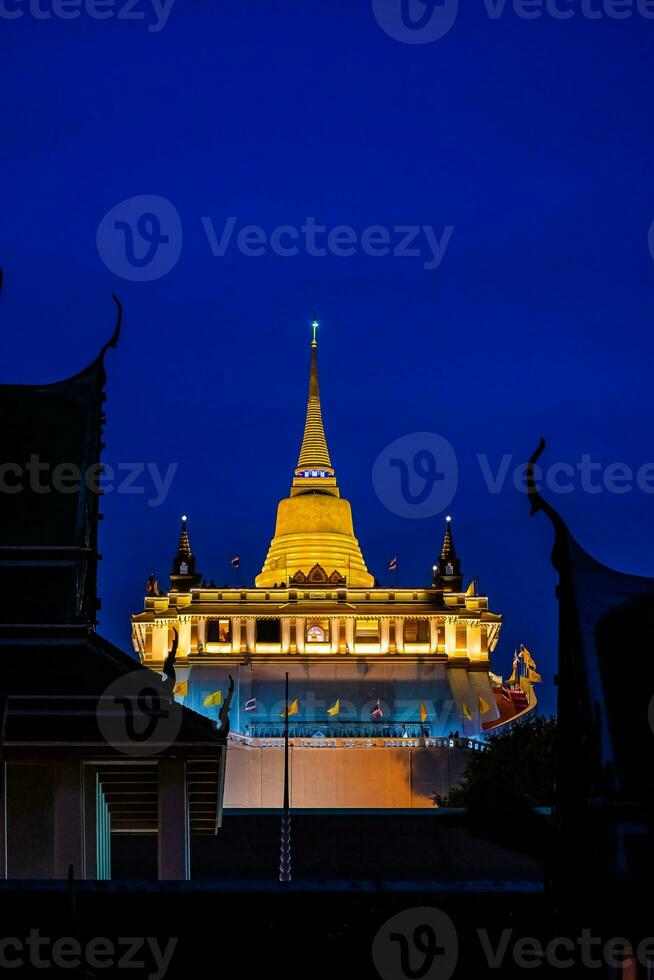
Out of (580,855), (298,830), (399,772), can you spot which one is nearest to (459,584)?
(399,772)

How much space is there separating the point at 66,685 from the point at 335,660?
7466cm

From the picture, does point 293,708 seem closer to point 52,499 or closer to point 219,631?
point 219,631

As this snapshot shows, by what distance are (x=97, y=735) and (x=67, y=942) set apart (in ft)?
11.8

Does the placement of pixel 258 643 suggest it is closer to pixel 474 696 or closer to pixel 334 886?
pixel 474 696

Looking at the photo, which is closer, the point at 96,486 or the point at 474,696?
the point at 96,486

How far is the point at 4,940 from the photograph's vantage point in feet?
52.2

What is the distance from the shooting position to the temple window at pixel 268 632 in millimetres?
94375

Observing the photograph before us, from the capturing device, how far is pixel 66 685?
19.0 meters

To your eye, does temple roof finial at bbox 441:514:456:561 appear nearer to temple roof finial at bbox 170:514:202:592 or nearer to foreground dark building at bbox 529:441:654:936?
temple roof finial at bbox 170:514:202:592

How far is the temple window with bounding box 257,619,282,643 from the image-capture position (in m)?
94.4

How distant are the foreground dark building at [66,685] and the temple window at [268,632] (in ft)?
238

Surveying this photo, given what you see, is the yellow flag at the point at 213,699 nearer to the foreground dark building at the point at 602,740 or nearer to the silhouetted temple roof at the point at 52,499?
the silhouetted temple roof at the point at 52,499

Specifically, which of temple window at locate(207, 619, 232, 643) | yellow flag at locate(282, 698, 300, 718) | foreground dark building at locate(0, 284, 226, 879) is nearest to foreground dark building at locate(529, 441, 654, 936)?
foreground dark building at locate(0, 284, 226, 879)

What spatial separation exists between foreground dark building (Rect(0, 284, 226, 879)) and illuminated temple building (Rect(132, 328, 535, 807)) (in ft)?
206
